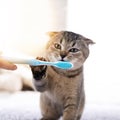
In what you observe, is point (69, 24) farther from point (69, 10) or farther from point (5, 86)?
point (5, 86)

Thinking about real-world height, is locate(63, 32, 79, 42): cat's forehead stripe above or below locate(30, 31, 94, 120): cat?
above

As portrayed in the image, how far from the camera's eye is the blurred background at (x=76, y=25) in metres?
0.60

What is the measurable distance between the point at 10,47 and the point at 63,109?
16 cm

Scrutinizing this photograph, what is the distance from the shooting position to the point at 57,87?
0.55 meters

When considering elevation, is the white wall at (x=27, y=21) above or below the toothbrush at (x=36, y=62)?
above

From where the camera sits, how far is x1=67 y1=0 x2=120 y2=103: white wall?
23.8 inches

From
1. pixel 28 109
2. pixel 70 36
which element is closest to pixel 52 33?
pixel 70 36

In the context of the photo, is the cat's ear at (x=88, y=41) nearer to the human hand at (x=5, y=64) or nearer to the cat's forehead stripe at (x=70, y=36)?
the cat's forehead stripe at (x=70, y=36)

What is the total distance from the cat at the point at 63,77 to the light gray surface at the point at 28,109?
0.03m

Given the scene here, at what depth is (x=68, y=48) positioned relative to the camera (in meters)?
0.54

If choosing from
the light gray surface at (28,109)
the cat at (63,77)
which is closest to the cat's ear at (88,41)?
the cat at (63,77)

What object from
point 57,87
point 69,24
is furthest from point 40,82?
point 69,24

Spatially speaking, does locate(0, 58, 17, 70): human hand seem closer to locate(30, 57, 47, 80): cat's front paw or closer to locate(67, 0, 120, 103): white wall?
locate(30, 57, 47, 80): cat's front paw

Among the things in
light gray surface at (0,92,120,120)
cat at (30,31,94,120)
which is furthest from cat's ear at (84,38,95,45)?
light gray surface at (0,92,120,120)
